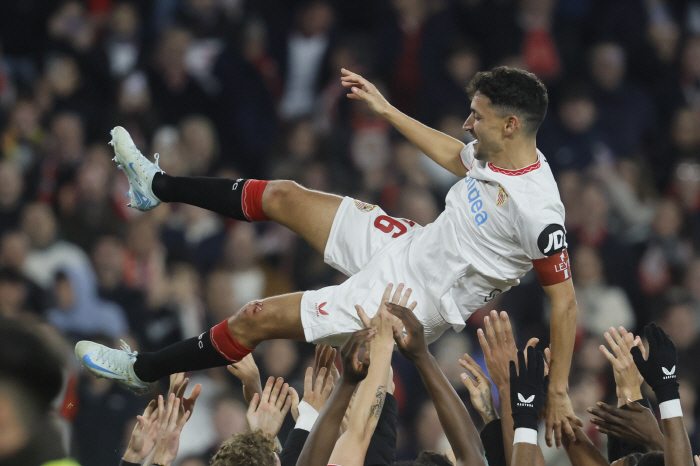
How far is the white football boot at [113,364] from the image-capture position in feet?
12.3

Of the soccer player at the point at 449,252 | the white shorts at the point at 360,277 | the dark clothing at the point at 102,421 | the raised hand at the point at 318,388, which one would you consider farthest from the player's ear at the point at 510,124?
the dark clothing at the point at 102,421

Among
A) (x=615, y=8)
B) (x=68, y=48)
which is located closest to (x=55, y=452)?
(x=68, y=48)

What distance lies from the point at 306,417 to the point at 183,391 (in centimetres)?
56

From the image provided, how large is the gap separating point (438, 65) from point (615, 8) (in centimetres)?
207

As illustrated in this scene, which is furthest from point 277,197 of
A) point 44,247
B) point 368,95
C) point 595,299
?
point 595,299

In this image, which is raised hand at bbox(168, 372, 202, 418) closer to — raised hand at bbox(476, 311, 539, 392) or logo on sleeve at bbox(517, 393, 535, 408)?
raised hand at bbox(476, 311, 539, 392)

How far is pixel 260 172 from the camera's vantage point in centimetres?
795

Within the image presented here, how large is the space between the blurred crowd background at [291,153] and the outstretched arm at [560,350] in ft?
8.44

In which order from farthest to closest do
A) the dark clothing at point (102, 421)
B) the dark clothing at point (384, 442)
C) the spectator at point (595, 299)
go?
1. the spectator at point (595, 299)
2. the dark clothing at point (102, 421)
3. the dark clothing at point (384, 442)

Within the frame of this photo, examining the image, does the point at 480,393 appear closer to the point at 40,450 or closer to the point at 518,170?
the point at 518,170

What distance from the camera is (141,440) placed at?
3414mm

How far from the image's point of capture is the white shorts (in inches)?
140

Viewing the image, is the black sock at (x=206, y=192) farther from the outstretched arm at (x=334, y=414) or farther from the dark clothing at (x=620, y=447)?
the dark clothing at (x=620, y=447)

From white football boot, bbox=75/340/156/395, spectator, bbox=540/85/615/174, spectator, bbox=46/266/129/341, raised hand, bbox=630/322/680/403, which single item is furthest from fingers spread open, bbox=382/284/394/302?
spectator, bbox=540/85/615/174
